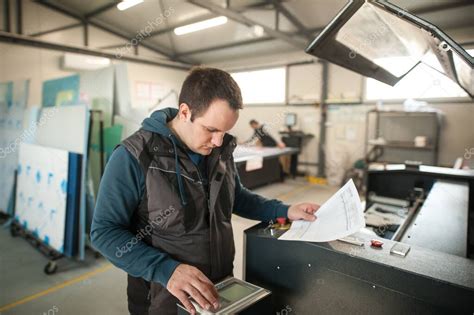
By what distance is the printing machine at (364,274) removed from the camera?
653mm

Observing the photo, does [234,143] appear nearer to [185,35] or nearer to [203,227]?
[203,227]

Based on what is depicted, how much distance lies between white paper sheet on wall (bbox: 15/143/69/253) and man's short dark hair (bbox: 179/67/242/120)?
211 cm

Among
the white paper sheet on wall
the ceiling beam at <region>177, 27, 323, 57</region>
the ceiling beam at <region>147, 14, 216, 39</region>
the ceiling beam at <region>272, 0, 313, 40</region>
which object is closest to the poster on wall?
the white paper sheet on wall

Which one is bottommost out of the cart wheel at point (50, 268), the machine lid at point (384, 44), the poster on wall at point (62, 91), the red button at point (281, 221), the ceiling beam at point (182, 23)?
the cart wheel at point (50, 268)

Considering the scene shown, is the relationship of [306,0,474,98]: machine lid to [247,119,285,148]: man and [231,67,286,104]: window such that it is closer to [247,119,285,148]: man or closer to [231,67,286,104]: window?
[247,119,285,148]: man

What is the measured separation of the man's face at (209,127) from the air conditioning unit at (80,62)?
5.98 meters

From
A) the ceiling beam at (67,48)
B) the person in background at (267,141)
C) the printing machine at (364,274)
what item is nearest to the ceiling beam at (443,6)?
the person in background at (267,141)

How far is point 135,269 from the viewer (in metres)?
0.81

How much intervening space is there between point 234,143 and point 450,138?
5.10m

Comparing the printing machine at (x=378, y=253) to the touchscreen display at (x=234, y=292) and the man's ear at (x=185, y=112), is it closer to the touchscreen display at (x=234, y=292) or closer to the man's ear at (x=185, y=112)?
the touchscreen display at (x=234, y=292)

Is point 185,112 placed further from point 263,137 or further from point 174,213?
point 263,137

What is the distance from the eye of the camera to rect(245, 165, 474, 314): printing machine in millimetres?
653

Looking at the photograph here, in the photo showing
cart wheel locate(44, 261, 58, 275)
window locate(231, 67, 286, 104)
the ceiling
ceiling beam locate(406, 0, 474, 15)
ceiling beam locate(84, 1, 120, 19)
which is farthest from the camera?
window locate(231, 67, 286, 104)

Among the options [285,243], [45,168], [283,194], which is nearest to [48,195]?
[45,168]
